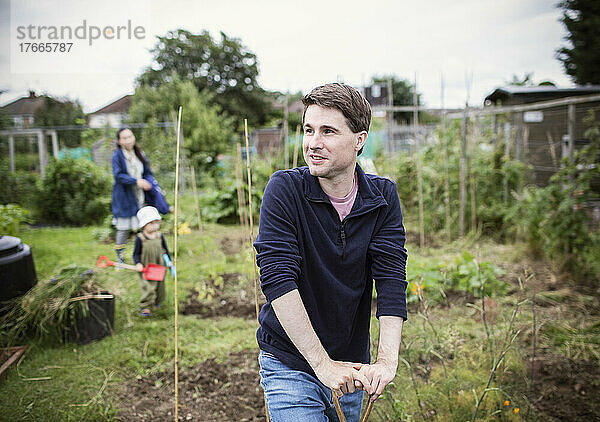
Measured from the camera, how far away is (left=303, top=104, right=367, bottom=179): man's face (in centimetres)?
141

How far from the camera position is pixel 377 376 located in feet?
4.40

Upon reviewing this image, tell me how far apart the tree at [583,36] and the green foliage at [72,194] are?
48.6 feet

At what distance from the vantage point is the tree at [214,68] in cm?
2750

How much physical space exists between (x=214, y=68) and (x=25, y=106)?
19.0 metres

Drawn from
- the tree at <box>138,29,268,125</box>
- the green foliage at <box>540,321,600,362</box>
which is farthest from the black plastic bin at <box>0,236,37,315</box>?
the tree at <box>138,29,268,125</box>

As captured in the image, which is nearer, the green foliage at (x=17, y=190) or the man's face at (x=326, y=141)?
the man's face at (x=326, y=141)

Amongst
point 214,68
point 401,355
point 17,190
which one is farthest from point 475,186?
point 214,68

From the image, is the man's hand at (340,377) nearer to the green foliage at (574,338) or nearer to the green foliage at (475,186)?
the green foliage at (574,338)

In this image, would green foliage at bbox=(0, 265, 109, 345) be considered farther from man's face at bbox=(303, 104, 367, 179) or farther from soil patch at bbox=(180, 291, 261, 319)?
man's face at bbox=(303, 104, 367, 179)

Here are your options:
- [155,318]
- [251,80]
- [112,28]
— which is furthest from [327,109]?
[251,80]

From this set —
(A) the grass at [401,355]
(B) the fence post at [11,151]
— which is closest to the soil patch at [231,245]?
(A) the grass at [401,355]

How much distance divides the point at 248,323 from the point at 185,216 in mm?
4768

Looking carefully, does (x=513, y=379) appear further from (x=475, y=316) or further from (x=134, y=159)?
(x=134, y=159)

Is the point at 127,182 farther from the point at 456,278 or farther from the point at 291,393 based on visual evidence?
the point at 291,393
